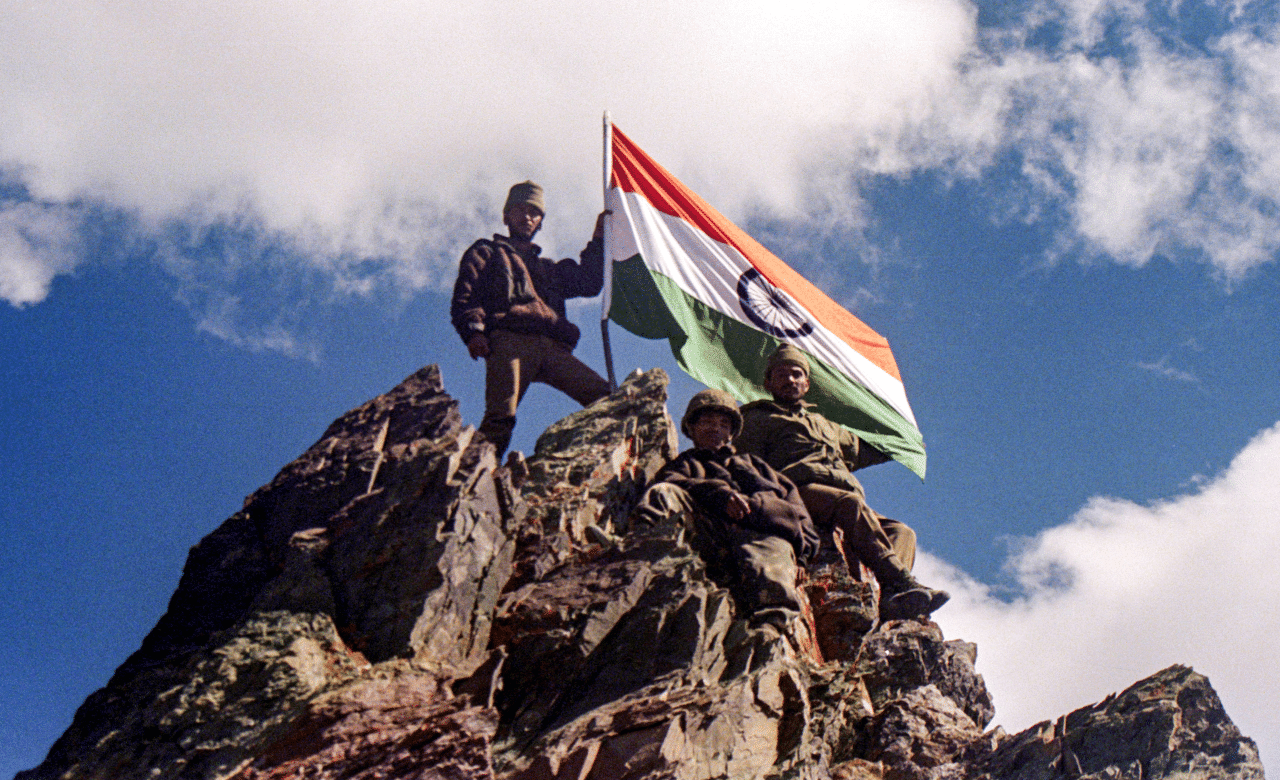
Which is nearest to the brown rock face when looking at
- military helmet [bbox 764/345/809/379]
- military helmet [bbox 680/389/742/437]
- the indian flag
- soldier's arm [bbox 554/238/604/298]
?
military helmet [bbox 680/389/742/437]

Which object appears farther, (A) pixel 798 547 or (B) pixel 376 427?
(B) pixel 376 427

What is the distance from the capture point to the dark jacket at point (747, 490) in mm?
9242

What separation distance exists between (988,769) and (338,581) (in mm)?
4780

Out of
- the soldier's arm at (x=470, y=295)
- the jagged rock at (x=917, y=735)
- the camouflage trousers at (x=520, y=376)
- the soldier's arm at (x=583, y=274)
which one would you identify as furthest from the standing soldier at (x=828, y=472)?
the soldier's arm at (x=470, y=295)

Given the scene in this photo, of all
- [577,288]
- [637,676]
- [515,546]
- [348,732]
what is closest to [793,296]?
[577,288]

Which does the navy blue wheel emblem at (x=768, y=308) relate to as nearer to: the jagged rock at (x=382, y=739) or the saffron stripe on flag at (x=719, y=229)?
the saffron stripe on flag at (x=719, y=229)

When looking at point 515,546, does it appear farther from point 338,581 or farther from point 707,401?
point 707,401

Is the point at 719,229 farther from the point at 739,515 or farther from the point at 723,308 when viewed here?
the point at 739,515

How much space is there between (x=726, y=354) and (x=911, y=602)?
400 centimetres

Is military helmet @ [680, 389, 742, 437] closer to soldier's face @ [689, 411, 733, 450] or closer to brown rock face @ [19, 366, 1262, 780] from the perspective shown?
soldier's face @ [689, 411, 733, 450]

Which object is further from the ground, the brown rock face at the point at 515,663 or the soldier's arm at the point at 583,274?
the soldier's arm at the point at 583,274

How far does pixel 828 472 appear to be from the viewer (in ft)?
35.1

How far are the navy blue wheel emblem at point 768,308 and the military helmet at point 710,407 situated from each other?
2701mm

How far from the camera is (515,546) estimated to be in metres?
8.48
